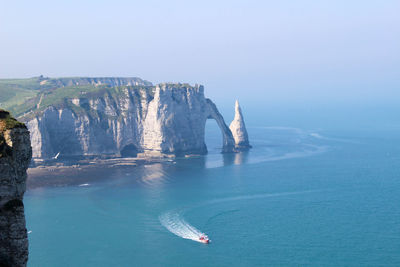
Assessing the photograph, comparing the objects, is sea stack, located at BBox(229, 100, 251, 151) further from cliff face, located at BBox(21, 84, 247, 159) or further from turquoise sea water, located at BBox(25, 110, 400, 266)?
turquoise sea water, located at BBox(25, 110, 400, 266)

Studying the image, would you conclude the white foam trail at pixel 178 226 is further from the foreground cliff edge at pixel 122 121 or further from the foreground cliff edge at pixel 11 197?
the foreground cliff edge at pixel 122 121

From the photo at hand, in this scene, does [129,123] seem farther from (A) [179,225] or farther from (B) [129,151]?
(A) [179,225]

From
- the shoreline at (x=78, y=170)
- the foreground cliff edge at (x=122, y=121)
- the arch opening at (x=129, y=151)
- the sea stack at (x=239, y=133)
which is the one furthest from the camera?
the sea stack at (x=239, y=133)

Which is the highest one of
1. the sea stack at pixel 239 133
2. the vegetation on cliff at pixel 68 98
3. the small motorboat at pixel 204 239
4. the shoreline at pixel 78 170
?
the vegetation on cliff at pixel 68 98

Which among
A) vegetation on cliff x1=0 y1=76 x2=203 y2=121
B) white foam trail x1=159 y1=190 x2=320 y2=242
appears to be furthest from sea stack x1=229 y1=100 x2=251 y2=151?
white foam trail x1=159 y1=190 x2=320 y2=242

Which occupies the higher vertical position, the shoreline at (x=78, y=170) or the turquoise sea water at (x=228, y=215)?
the shoreline at (x=78, y=170)

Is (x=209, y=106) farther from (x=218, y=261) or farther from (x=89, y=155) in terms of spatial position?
(x=218, y=261)

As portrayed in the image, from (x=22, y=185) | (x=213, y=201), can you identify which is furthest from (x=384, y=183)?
(x=22, y=185)

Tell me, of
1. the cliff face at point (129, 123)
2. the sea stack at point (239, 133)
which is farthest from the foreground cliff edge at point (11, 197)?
the sea stack at point (239, 133)

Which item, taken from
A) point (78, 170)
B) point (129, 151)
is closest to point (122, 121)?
point (129, 151)
